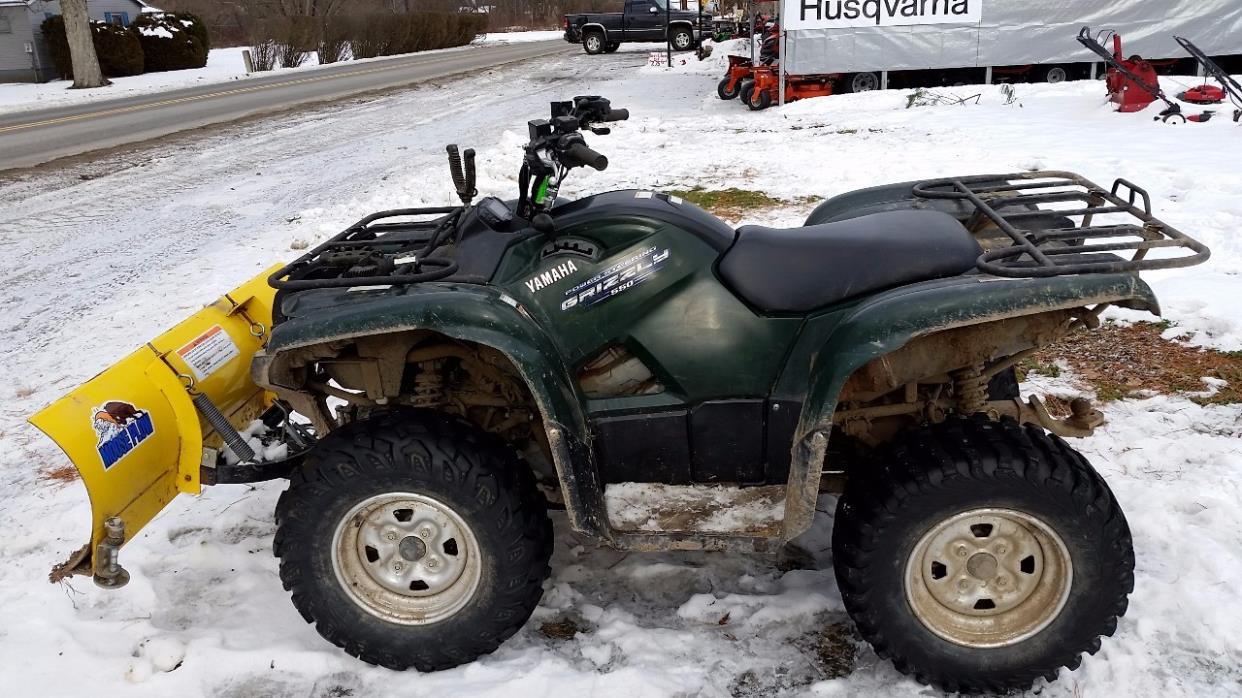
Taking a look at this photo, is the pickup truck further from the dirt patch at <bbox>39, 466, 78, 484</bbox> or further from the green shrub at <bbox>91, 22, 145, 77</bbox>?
the dirt patch at <bbox>39, 466, 78, 484</bbox>

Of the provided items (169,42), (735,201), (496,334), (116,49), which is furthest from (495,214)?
(169,42)

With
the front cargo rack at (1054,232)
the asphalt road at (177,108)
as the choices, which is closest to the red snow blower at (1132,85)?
the front cargo rack at (1054,232)

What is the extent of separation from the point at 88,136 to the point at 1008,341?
17.3 meters

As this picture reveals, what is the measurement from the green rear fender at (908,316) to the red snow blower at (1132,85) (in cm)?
1017

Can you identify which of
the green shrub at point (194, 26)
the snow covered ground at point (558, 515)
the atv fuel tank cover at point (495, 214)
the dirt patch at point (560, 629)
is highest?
the green shrub at point (194, 26)

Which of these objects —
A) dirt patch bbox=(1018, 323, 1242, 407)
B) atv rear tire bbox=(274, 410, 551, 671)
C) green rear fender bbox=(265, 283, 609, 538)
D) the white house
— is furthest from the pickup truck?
atv rear tire bbox=(274, 410, 551, 671)

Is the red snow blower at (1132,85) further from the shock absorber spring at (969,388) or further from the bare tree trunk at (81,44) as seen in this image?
the bare tree trunk at (81,44)

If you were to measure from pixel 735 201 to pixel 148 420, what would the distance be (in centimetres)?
680

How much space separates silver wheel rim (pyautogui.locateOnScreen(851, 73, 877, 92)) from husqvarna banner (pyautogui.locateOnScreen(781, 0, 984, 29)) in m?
0.97

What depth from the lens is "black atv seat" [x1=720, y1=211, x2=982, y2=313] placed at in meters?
2.91

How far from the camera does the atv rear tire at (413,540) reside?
2.90 metres

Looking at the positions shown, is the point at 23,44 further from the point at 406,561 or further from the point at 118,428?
the point at 406,561

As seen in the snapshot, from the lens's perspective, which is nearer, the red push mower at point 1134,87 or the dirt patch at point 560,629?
the dirt patch at point 560,629

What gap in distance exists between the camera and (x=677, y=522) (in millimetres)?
3070
